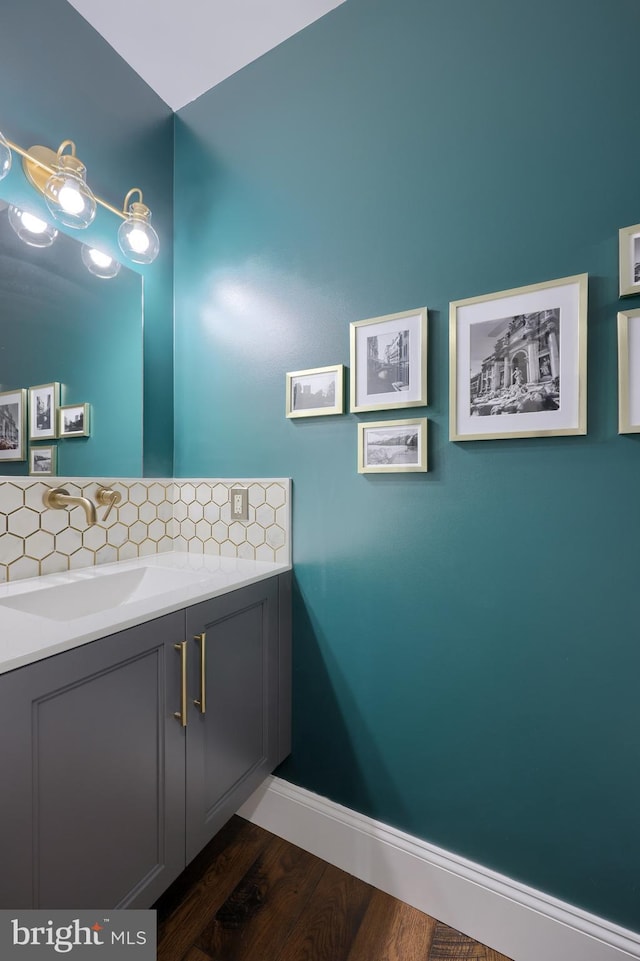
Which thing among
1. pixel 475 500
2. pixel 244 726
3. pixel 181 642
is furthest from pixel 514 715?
pixel 181 642

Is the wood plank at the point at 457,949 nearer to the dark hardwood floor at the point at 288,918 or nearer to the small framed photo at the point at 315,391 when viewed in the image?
the dark hardwood floor at the point at 288,918

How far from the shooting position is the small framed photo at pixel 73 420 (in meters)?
1.32

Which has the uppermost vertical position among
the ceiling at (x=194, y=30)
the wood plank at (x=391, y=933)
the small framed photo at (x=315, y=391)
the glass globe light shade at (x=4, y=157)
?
the ceiling at (x=194, y=30)

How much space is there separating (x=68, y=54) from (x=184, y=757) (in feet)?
7.08

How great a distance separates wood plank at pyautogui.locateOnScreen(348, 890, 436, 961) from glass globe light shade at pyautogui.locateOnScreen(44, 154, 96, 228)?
7.17 feet

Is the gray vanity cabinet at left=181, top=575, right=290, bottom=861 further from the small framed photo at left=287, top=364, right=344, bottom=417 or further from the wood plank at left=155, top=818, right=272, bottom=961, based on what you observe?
the small framed photo at left=287, top=364, right=344, bottom=417

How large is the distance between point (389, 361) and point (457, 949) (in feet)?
5.26

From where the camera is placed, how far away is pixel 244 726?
1264mm

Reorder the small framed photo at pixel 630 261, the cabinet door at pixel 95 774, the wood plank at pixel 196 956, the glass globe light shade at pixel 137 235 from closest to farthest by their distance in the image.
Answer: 1. the cabinet door at pixel 95 774
2. the small framed photo at pixel 630 261
3. the wood plank at pixel 196 956
4. the glass globe light shade at pixel 137 235

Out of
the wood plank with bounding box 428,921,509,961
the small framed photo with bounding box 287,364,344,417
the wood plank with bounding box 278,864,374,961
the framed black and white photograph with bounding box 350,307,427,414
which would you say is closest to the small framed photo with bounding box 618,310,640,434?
the framed black and white photograph with bounding box 350,307,427,414

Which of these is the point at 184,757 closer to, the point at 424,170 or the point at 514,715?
the point at 514,715

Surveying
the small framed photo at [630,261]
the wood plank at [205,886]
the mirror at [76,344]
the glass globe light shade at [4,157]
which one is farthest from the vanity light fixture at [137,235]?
the wood plank at [205,886]

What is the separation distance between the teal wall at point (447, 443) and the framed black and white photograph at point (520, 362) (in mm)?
39

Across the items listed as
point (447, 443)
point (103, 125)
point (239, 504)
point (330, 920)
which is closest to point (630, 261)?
point (447, 443)
